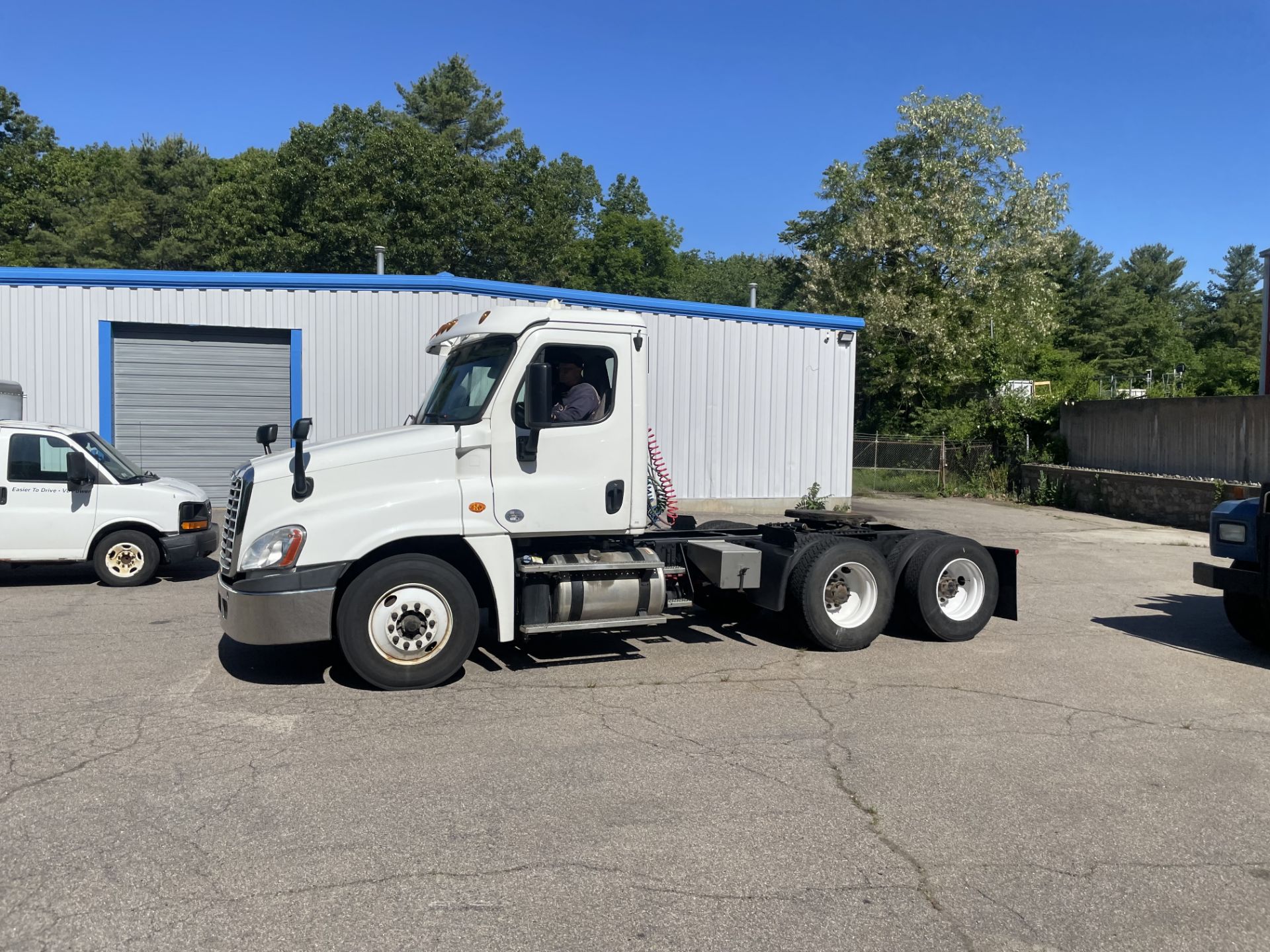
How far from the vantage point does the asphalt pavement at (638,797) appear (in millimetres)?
3816

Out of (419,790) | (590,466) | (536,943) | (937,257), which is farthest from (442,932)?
(937,257)

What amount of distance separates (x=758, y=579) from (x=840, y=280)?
102 feet

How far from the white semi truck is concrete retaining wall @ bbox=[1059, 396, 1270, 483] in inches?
562

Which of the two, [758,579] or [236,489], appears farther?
[758,579]

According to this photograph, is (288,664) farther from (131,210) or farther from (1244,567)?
(131,210)

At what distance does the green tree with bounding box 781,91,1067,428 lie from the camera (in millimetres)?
35000

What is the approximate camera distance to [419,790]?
201 inches

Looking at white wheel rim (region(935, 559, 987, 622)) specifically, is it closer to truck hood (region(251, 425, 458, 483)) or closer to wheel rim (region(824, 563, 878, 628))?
wheel rim (region(824, 563, 878, 628))

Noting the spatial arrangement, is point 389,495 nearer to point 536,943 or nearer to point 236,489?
point 236,489

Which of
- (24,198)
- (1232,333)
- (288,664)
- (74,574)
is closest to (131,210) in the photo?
(24,198)

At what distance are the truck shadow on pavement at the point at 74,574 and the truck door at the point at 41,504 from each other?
1.30ft

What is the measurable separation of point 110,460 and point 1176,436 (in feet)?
66.9

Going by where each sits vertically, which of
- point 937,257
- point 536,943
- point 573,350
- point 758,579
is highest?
Result: point 937,257

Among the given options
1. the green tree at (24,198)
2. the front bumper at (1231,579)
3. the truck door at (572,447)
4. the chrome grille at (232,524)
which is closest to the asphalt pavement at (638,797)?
the front bumper at (1231,579)
